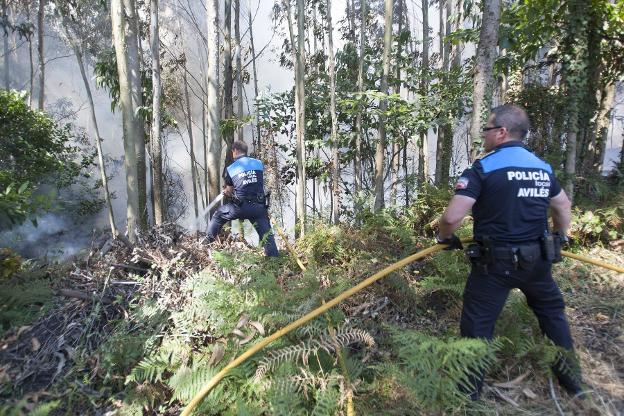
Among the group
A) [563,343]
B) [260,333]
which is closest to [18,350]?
[260,333]

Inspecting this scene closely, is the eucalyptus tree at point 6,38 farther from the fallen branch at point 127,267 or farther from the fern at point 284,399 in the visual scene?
the fern at point 284,399

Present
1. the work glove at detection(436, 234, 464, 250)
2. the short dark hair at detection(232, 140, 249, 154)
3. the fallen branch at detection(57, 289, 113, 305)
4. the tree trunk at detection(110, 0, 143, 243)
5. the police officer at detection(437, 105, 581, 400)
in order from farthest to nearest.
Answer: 1. the tree trunk at detection(110, 0, 143, 243)
2. the short dark hair at detection(232, 140, 249, 154)
3. the fallen branch at detection(57, 289, 113, 305)
4. the work glove at detection(436, 234, 464, 250)
5. the police officer at detection(437, 105, 581, 400)

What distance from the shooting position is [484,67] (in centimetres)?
494

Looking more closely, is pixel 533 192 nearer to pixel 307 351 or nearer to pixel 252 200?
pixel 307 351

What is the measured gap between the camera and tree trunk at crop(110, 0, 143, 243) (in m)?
7.07

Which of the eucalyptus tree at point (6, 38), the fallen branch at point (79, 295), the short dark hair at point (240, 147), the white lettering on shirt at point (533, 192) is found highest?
the eucalyptus tree at point (6, 38)

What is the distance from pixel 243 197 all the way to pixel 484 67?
3535 mm

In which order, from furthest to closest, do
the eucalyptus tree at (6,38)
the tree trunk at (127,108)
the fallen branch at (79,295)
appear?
the eucalyptus tree at (6,38) < the tree trunk at (127,108) < the fallen branch at (79,295)

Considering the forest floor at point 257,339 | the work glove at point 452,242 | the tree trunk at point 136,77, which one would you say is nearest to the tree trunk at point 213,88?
the tree trunk at point 136,77

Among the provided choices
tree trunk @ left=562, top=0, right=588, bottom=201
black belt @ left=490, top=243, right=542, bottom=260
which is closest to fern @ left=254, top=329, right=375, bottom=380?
black belt @ left=490, top=243, right=542, bottom=260

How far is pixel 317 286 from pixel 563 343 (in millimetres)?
1896

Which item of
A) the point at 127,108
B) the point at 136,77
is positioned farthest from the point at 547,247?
the point at 136,77

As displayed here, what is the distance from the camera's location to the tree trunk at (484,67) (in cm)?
475

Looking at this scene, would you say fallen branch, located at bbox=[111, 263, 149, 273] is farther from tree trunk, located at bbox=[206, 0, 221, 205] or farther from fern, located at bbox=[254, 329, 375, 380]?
tree trunk, located at bbox=[206, 0, 221, 205]
